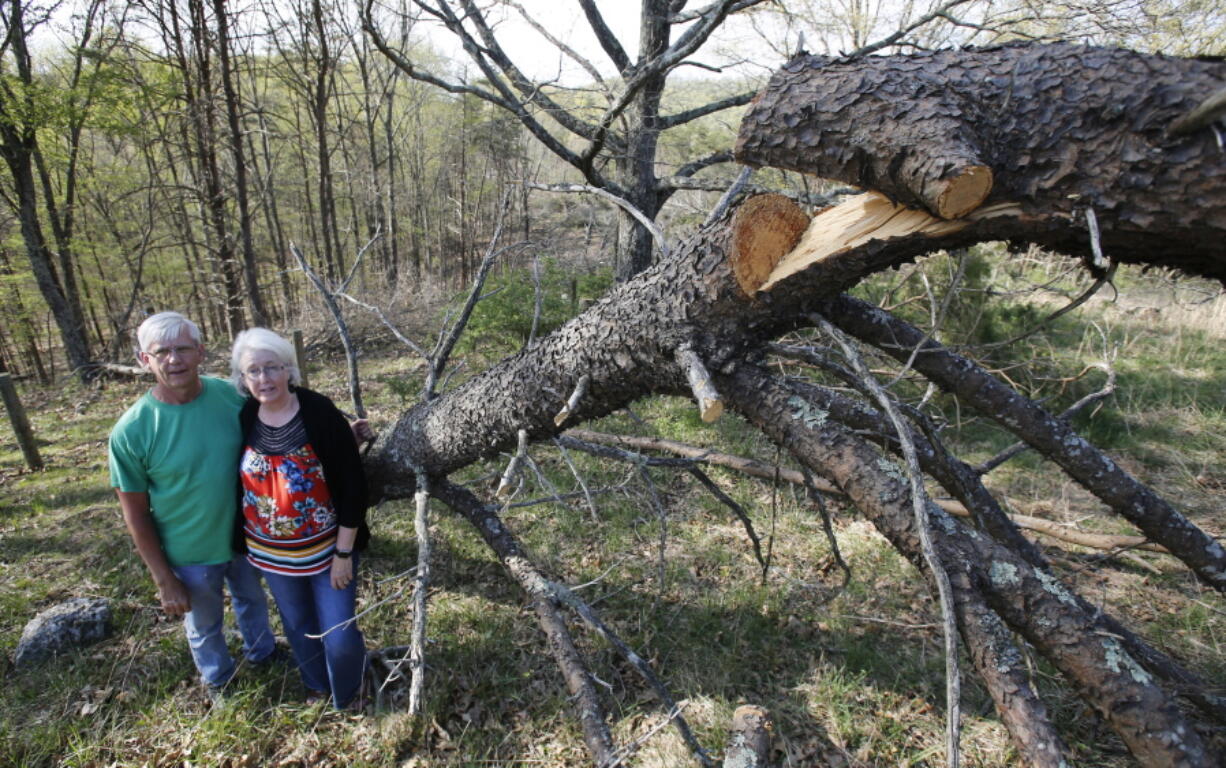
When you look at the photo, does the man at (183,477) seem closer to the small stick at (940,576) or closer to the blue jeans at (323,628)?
the blue jeans at (323,628)

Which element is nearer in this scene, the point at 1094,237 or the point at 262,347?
the point at 1094,237

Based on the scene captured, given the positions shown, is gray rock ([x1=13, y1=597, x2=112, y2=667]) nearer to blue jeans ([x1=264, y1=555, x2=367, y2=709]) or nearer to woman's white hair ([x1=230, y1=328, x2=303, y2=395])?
blue jeans ([x1=264, y1=555, x2=367, y2=709])

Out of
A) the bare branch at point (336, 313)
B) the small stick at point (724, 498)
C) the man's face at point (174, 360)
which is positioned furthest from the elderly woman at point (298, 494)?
the small stick at point (724, 498)

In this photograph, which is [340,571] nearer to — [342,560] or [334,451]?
[342,560]

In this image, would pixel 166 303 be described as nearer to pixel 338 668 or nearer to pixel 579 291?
pixel 579 291

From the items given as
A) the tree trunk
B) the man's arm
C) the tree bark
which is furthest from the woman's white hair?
the tree trunk

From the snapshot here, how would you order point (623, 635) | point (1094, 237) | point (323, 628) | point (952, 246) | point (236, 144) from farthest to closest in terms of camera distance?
point (236, 144), point (623, 635), point (323, 628), point (952, 246), point (1094, 237)

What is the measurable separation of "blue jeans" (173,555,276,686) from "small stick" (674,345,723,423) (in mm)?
2240

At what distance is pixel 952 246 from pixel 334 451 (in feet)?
7.57

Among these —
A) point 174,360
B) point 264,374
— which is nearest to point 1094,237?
point 264,374

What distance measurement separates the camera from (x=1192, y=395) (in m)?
5.46

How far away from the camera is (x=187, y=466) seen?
213 centimetres

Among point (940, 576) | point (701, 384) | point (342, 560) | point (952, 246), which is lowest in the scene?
point (342, 560)

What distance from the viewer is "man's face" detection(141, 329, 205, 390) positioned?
2037 millimetres
